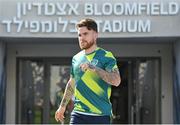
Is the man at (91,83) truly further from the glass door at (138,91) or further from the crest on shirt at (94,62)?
the glass door at (138,91)

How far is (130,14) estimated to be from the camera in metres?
12.4

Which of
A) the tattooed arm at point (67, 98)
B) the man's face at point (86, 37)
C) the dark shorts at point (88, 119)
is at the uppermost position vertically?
the man's face at point (86, 37)

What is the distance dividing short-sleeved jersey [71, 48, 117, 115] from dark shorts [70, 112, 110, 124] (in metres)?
0.04

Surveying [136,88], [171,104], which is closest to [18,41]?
[136,88]

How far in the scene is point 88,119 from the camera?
189 inches

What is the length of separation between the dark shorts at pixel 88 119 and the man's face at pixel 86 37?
0.62m

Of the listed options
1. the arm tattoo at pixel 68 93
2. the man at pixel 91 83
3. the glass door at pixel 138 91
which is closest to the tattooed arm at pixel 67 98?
the arm tattoo at pixel 68 93

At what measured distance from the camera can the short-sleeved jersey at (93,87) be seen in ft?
15.5

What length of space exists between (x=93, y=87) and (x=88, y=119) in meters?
0.30

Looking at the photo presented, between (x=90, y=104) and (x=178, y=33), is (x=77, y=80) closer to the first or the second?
(x=90, y=104)

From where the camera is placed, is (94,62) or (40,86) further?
(40,86)

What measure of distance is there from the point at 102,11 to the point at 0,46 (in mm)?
2793

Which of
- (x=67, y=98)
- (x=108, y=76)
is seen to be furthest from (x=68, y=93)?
(x=108, y=76)

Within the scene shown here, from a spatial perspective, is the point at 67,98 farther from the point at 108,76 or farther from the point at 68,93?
the point at 108,76
